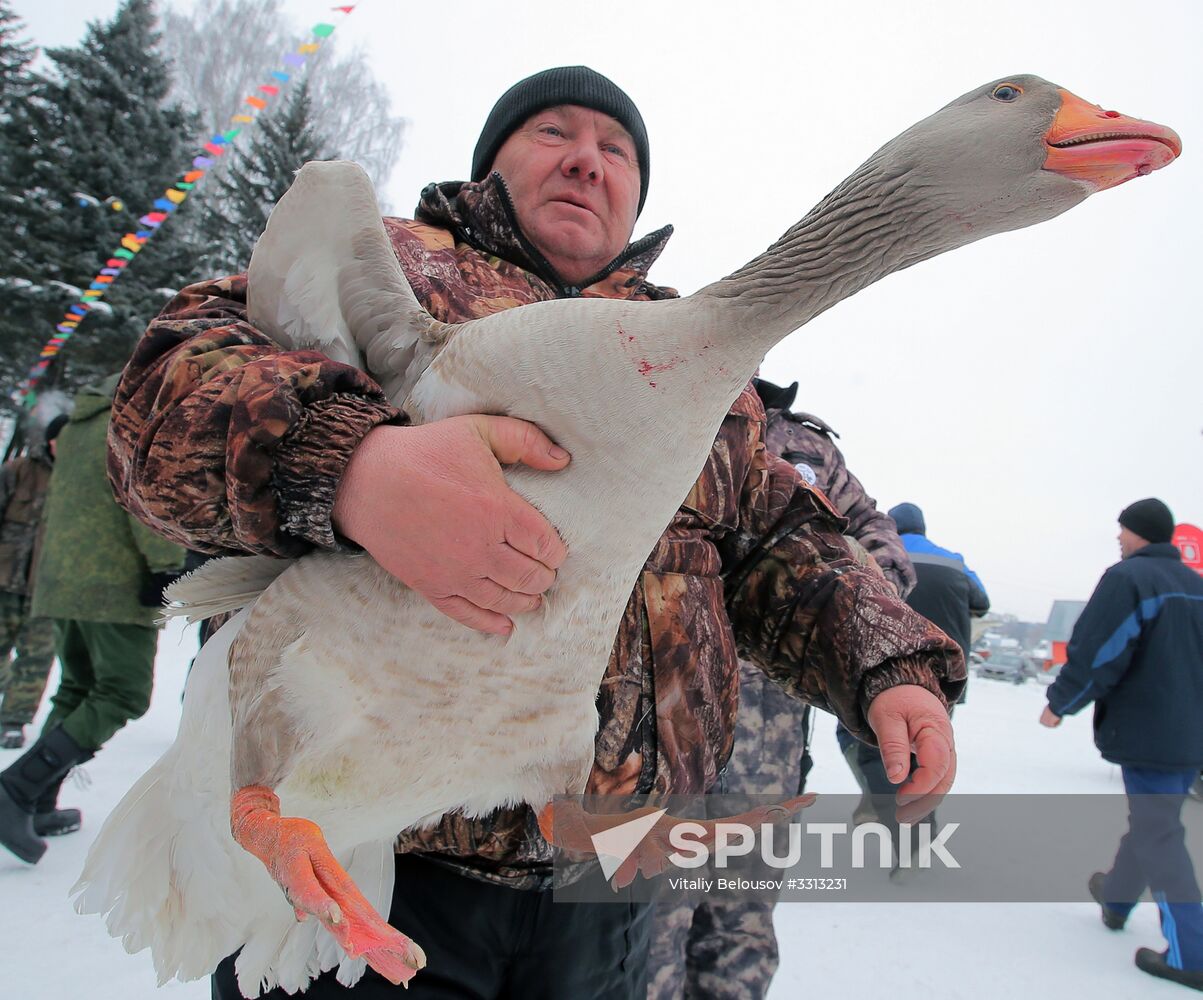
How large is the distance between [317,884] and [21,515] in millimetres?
6345

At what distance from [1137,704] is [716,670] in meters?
3.98

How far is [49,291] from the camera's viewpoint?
16781 mm

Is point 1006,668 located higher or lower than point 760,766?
lower

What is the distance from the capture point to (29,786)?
3.78m

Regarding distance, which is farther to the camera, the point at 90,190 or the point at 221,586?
the point at 90,190

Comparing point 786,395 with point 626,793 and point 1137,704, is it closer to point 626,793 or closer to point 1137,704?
point 626,793

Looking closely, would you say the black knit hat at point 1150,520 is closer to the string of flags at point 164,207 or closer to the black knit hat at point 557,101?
the black knit hat at point 557,101

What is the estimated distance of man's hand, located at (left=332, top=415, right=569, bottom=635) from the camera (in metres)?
1.15

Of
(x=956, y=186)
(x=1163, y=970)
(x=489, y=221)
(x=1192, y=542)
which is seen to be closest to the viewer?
(x=956, y=186)

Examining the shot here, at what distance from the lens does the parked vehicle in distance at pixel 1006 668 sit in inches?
893

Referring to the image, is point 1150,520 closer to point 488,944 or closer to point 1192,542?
point 488,944

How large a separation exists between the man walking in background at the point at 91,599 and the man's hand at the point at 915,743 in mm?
3780

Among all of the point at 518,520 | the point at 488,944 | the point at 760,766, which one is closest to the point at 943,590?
the point at 760,766

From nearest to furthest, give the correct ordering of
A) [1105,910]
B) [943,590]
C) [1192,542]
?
1. [1105,910]
2. [943,590]
3. [1192,542]
